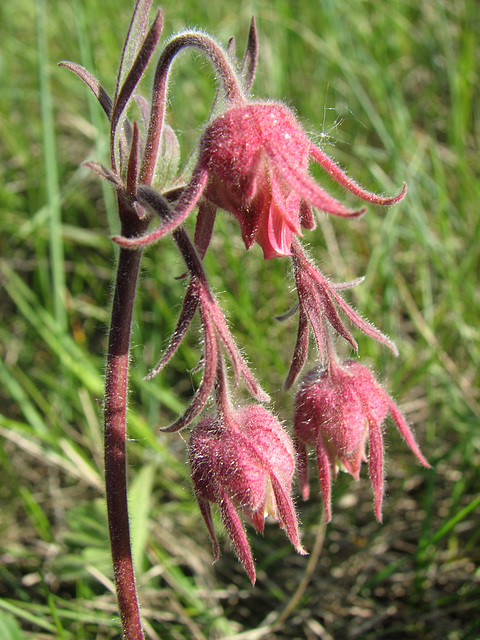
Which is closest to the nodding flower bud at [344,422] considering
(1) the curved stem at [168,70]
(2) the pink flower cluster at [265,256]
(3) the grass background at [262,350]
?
(2) the pink flower cluster at [265,256]

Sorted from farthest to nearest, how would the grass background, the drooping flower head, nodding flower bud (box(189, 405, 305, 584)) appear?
1. the grass background
2. nodding flower bud (box(189, 405, 305, 584))
3. the drooping flower head

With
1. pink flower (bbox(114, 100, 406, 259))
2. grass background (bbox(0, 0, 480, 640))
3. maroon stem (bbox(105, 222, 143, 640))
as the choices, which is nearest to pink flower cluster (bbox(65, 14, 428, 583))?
pink flower (bbox(114, 100, 406, 259))

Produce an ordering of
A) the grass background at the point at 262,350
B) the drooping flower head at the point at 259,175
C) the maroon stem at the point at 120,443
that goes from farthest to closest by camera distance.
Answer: the grass background at the point at 262,350, the maroon stem at the point at 120,443, the drooping flower head at the point at 259,175

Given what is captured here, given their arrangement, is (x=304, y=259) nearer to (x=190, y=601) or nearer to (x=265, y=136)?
(x=265, y=136)

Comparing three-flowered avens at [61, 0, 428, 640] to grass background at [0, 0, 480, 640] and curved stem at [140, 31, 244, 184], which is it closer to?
curved stem at [140, 31, 244, 184]

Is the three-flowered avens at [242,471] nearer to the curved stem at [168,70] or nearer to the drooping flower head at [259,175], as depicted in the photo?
the drooping flower head at [259,175]

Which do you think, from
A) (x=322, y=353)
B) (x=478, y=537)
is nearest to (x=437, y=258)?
(x=478, y=537)

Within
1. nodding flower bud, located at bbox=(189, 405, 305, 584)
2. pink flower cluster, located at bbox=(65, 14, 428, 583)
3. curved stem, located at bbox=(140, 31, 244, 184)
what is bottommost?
nodding flower bud, located at bbox=(189, 405, 305, 584)

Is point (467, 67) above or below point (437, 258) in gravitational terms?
above
